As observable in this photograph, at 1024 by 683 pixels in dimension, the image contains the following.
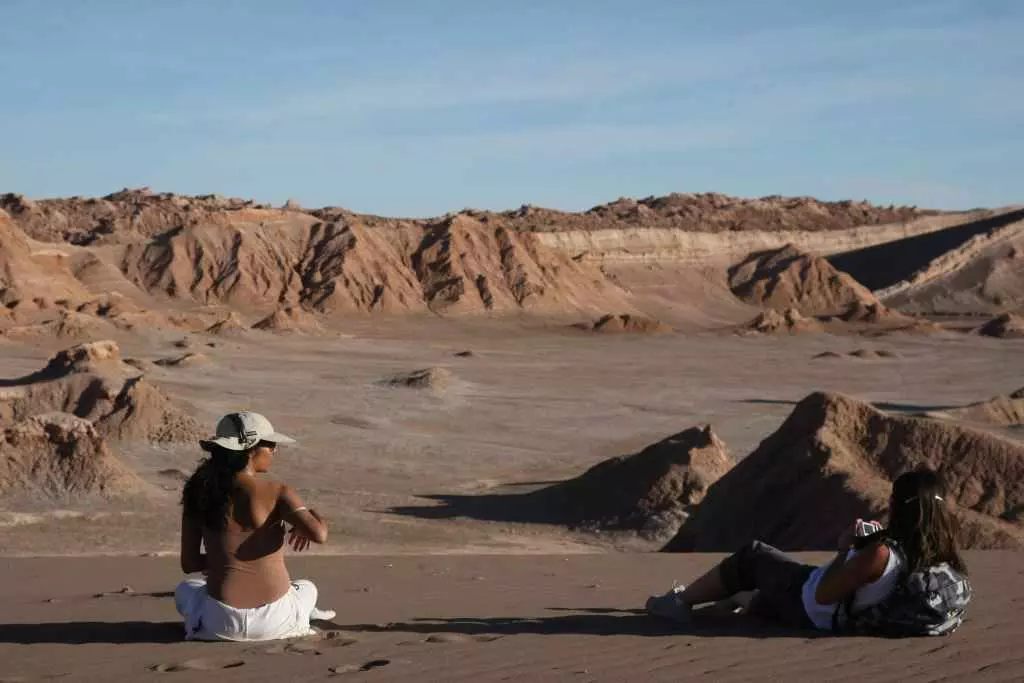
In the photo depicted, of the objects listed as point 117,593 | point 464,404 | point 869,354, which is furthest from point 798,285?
point 117,593

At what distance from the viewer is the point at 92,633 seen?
6.67m

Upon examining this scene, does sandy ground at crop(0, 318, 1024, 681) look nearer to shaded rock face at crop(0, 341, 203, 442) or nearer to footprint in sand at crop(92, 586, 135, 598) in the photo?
footprint in sand at crop(92, 586, 135, 598)

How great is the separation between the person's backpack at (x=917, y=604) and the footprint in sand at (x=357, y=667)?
194 centimetres

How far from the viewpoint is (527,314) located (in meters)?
65.6

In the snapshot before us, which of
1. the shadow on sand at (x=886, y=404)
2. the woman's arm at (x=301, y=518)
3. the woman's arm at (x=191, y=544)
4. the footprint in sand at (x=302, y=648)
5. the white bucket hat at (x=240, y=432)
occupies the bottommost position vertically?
the shadow on sand at (x=886, y=404)

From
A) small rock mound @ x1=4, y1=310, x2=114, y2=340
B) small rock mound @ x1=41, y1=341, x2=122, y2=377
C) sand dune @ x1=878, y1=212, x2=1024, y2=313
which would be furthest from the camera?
sand dune @ x1=878, y1=212, x2=1024, y2=313

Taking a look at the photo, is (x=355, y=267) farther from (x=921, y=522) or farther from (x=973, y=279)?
(x=921, y=522)

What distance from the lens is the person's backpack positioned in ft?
20.2

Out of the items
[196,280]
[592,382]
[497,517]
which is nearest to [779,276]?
[196,280]

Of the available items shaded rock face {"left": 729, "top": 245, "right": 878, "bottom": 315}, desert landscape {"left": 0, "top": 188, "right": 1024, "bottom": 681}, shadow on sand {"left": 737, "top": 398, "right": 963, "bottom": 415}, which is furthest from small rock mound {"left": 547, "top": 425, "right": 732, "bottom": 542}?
shaded rock face {"left": 729, "top": 245, "right": 878, "bottom": 315}

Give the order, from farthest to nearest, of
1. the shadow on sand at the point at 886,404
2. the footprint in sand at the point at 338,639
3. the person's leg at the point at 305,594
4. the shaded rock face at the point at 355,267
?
the shaded rock face at the point at 355,267, the shadow on sand at the point at 886,404, the person's leg at the point at 305,594, the footprint in sand at the point at 338,639

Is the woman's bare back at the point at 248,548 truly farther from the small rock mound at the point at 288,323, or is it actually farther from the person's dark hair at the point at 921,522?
the small rock mound at the point at 288,323

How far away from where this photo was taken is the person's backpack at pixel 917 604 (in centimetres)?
615

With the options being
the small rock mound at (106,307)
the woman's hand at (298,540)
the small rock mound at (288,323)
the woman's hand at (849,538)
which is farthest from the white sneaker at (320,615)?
the small rock mound at (288,323)
